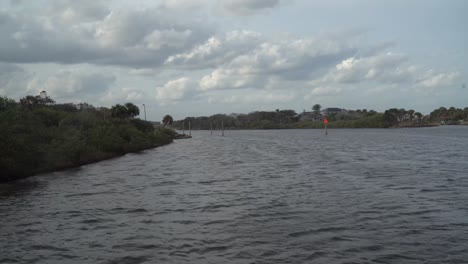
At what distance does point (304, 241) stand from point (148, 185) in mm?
Result: 15093

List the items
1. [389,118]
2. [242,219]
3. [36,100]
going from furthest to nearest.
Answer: [389,118]
[36,100]
[242,219]

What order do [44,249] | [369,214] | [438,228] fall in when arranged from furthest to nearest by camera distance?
1. [369,214]
2. [438,228]
3. [44,249]

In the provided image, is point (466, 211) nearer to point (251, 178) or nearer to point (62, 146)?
point (251, 178)

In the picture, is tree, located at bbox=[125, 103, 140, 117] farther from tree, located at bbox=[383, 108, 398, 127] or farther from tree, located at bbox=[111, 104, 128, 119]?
tree, located at bbox=[383, 108, 398, 127]

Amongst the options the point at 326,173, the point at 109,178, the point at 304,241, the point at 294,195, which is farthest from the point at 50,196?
the point at 326,173

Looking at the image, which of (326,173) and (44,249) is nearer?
(44,249)

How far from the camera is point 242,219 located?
15852 mm

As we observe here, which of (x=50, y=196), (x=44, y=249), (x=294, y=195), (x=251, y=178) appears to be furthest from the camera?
(x=251, y=178)

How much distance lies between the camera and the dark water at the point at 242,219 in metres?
11.8

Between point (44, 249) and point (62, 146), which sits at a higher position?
point (62, 146)

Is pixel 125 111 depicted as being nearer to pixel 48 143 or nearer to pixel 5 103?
pixel 5 103

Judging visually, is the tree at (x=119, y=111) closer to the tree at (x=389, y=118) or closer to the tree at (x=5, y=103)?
the tree at (x=5, y=103)

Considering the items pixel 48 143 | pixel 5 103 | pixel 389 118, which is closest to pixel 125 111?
pixel 5 103

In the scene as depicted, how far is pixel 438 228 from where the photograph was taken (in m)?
14.0
